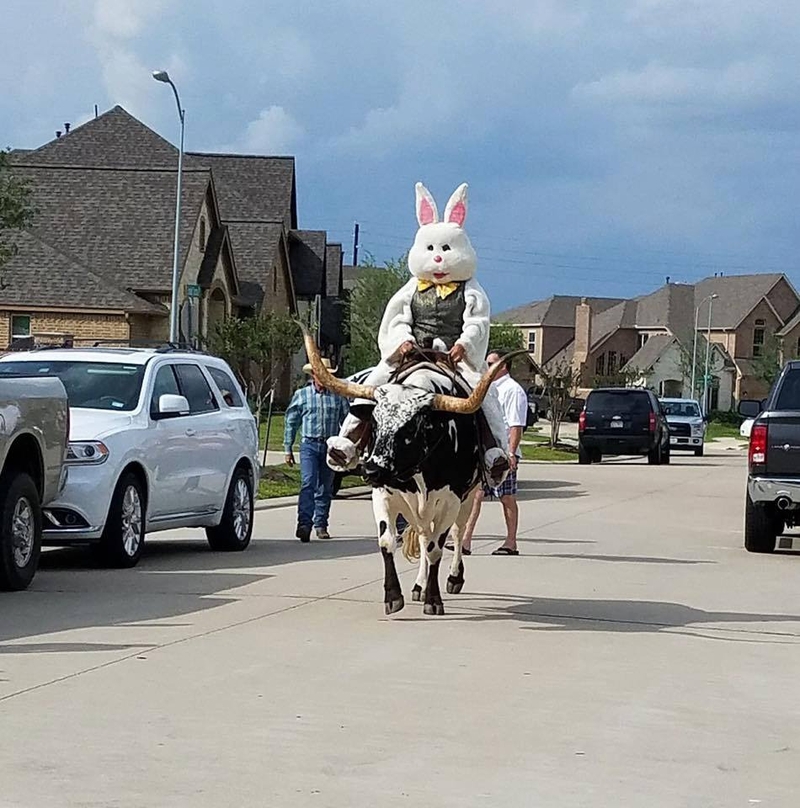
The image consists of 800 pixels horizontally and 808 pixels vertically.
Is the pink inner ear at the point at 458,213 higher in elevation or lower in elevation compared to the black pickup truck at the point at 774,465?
higher

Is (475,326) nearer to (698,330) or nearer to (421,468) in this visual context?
(421,468)

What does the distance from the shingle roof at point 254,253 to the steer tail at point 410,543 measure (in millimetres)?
39110

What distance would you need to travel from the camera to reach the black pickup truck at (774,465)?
16172mm

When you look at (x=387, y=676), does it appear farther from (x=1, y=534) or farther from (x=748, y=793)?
(x=1, y=534)

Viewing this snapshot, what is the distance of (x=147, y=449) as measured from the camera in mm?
14227

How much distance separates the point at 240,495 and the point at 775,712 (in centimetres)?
873

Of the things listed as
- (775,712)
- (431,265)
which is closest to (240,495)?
(431,265)

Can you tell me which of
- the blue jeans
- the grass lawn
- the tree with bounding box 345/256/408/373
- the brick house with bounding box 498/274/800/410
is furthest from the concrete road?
the brick house with bounding box 498/274/800/410

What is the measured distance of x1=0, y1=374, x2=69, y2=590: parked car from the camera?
12.0 metres

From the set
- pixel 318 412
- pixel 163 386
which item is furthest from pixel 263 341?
pixel 163 386

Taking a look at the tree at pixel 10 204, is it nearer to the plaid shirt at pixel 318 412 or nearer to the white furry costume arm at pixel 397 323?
the plaid shirt at pixel 318 412

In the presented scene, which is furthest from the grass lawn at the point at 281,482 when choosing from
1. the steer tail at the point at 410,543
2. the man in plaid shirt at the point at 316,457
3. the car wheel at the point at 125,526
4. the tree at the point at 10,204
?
the tree at the point at 10,204

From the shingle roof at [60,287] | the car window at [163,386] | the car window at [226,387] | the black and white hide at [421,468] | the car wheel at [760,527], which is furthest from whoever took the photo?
the shingle roof at [60,287]

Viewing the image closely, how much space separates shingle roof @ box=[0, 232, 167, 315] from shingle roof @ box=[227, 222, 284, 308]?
8.02 m
